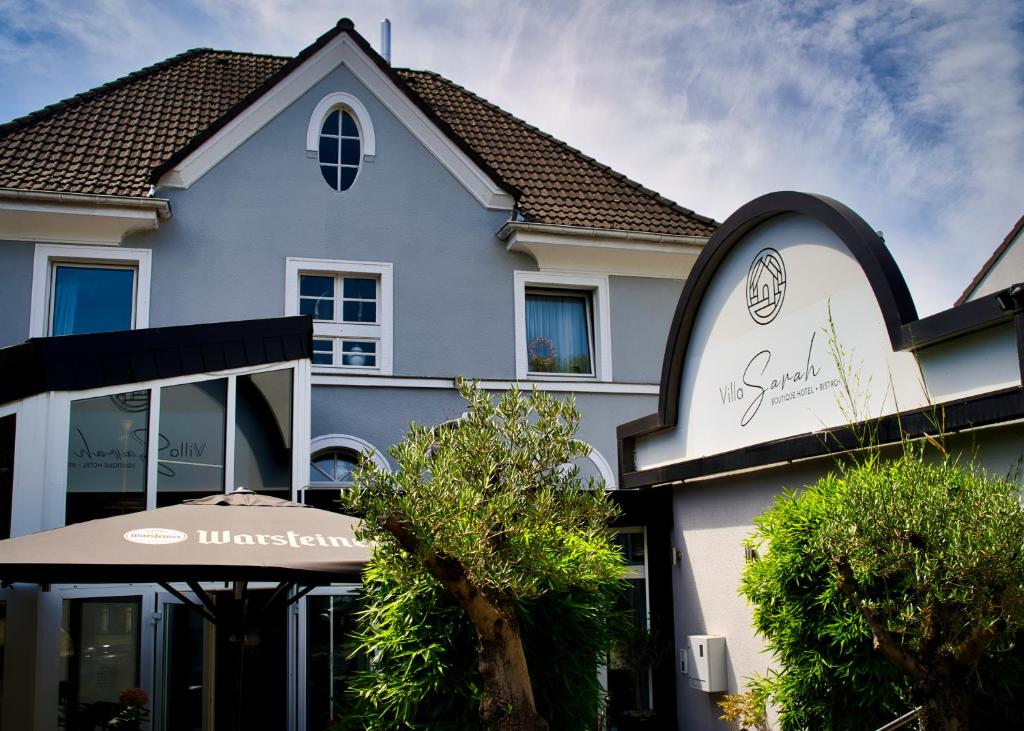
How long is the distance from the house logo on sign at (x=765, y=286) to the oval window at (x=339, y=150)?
23.9ft

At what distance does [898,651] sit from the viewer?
5148mm

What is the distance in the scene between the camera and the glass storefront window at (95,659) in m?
9.12

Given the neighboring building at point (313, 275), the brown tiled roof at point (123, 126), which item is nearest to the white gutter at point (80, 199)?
the neighboring building at point (313, 275)

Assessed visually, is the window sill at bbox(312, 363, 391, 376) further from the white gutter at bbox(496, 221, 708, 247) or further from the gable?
the gable

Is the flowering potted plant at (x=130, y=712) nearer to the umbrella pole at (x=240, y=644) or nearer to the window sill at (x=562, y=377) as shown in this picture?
the umbrella pole at (x=240, y=644)

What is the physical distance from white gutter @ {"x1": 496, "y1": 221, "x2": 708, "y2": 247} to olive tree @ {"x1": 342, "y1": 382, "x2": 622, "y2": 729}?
28.9 feet

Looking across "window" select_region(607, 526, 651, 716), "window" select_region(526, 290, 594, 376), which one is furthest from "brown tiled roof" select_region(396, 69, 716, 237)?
"window" select_region(607, 526, 651, 716)

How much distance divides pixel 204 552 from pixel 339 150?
951cm

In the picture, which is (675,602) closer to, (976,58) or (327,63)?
(976,58)

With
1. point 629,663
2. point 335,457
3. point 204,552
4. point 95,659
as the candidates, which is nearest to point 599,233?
point 335,457

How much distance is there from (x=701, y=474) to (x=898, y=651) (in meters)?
4.97

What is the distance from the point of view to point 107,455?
32.1 feet

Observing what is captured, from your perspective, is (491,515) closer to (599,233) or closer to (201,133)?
(599,233)

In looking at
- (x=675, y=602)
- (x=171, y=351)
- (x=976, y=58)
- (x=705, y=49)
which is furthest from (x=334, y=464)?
(x=976, y=58)
